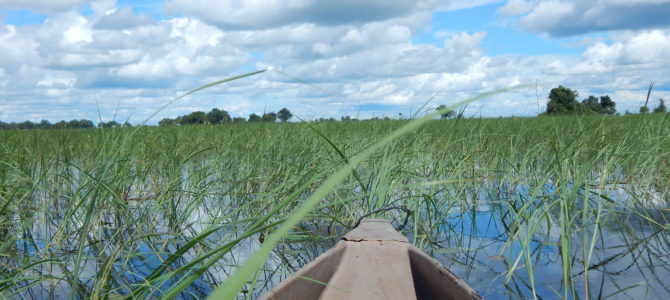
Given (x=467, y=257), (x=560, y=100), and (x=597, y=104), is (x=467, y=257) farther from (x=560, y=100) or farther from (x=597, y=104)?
(x=560, y=100)

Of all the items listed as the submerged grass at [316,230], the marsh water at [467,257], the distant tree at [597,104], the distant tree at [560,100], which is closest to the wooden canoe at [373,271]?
the submerged grass at [316,230]

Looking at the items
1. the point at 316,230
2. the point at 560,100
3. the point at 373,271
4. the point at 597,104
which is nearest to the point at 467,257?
the point at 316,230

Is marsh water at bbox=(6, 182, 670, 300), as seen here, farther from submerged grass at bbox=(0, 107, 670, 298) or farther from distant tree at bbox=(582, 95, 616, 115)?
distant tree at bbox=(582, 95, 616, 115)

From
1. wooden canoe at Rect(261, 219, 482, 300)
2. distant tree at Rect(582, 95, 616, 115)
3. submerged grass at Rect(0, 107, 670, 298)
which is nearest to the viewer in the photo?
wooden canoe at Rect(261, 219, 482, 300)

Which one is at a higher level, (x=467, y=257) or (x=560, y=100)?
(x=560, y=100)

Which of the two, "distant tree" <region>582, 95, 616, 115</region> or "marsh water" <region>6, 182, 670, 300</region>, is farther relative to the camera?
"distant tree" <region>582, 95, 616, 115</region>

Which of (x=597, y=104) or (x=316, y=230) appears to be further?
(x=597, y=104)

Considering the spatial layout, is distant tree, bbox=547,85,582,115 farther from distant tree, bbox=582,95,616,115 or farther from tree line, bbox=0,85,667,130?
distant tree, bbox=582,95,616,115

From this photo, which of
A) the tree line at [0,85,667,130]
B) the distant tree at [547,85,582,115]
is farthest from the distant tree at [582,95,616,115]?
the distant tree at [547,85,582,115]

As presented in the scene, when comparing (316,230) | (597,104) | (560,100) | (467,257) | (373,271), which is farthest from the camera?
(560,100)

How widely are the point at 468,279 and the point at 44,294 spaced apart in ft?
5.90

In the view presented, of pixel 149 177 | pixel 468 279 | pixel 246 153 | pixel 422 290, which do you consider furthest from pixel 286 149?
pixel 422 290

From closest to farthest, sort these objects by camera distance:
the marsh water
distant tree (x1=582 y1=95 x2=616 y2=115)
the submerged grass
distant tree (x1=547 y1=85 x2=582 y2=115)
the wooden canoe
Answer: the wooden canoe < the submerged grass < the marsh water < distant tree (x1=582 y1=95 x2=616 y2=115) < distant tree (x1=547 y1=85 x2=582 y2=115)

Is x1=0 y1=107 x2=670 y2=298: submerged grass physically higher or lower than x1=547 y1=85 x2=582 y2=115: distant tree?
lower
